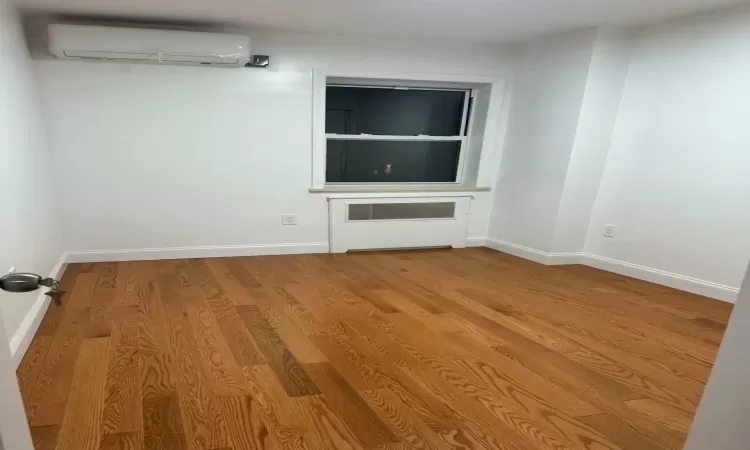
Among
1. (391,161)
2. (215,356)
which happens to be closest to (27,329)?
(215,356)

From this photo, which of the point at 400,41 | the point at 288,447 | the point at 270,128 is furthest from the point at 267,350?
the point at 400,41

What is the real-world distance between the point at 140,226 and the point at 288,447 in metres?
2.73

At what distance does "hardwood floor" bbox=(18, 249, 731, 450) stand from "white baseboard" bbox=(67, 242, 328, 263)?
0.17 m

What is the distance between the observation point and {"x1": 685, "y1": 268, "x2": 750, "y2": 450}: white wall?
0.54 meters

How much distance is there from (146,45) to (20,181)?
1.25 meters

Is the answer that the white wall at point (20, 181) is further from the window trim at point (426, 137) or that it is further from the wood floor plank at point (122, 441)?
the window trim at point (426, 137)

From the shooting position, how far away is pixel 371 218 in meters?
3.95

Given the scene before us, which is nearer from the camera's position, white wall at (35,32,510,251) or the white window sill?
white wall at (35,32,510,251)

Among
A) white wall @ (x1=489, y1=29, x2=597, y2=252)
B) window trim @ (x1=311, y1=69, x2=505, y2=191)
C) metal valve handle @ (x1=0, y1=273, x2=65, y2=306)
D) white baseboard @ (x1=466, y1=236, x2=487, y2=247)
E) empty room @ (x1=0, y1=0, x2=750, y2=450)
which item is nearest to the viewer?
metal valve handle @ (x1=0, y1=273, x2=65, y2=306)

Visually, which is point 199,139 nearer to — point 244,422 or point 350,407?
point 244,422

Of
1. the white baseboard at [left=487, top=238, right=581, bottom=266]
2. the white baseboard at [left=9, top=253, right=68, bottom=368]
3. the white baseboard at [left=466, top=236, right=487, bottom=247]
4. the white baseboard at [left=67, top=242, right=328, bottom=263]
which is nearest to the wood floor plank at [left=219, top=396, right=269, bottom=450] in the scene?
the white baseboard at [left=9, top=253, right=68, bottom=368]

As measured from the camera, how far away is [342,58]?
3.52 meters

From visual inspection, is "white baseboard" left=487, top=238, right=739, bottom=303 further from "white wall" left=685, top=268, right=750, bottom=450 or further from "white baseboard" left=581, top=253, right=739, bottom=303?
"white wall" left=685, top=268, right=750, bottom=450

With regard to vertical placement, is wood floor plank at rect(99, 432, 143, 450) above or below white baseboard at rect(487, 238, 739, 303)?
below
